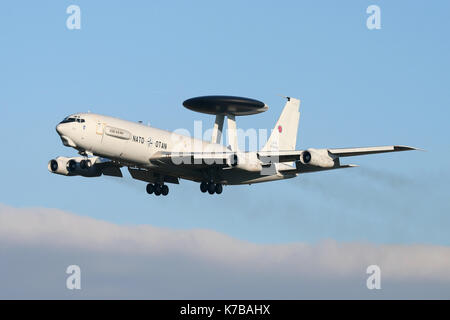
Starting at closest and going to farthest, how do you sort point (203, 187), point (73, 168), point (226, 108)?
1. point (203, 187)
2. point (73, 168)
3. point (226, 108)

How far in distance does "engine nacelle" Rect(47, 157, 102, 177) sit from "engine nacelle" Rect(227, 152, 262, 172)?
14892 mm

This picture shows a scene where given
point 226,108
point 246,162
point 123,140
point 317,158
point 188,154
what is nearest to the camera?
point 123,140

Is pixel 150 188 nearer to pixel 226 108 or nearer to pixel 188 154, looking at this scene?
pixel 188 154

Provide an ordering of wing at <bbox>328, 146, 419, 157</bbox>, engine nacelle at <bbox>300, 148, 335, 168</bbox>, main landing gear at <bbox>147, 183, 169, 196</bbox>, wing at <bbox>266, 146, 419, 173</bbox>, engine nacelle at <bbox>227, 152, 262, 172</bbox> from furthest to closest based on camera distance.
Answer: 1. main landing gear at <bbox>147, 183, 169, 196</bbox>
2. engine nacelle at <bbox>227, 152, 262, 172</bbox>
3. engine nacelle at <bbox>300, 148, 335, 168</bbox>
4. wing at <bbox>266, 146, 419, 173</bbox>
5. wing at <bbox>328, 146, 419, 157</bbox>

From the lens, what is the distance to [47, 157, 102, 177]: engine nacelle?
3209 inches

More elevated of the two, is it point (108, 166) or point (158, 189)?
point (108, 166)

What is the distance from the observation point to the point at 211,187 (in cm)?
7919

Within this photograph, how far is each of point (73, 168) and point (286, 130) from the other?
78.8 ft

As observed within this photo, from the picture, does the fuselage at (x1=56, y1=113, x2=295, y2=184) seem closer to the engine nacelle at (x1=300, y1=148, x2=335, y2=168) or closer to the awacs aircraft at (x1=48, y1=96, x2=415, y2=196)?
the awacs aircraft at (x1=48, y1=96, x2=415, y2=196)

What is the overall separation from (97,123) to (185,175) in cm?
1189

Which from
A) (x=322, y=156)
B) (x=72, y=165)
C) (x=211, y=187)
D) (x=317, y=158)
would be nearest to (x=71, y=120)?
(x=72, y=165)

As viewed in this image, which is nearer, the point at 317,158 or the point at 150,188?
the point at 317,158

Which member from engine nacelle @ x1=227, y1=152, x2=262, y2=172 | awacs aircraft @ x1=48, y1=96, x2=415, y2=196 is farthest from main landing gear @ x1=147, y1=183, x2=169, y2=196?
engine nacelle @ x1=227, y1=152, x2=262, y2=172
